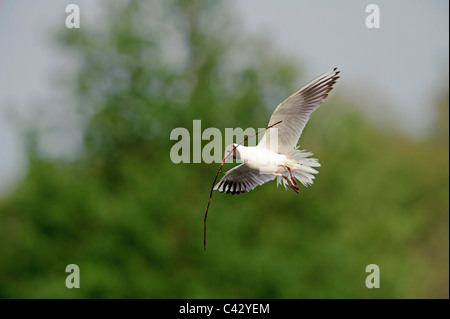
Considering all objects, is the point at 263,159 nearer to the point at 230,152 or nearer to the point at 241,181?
the point at 230,152

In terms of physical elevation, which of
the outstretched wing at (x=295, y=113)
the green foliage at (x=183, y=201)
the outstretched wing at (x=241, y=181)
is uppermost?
the green foliage at (x=183, y=201)

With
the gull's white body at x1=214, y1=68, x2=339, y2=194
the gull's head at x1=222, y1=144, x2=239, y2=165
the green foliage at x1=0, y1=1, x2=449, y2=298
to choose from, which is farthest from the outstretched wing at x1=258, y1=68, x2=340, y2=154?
the green foliage at x1=0, y1=1, x2=449, y2=298

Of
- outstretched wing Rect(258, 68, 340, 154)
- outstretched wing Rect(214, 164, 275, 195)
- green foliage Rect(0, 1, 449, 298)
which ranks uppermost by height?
green foliage Rect(0, 1, 449, 298)

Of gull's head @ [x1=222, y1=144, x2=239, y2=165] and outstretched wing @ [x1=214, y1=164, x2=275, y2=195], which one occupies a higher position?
outstretched wing @ [x1=214, y1=164, x2=275, y2=195]

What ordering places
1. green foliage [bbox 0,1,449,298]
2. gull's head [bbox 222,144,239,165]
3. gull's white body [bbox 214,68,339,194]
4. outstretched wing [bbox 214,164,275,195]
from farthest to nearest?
green foliage [bbox 0,1,449,298] < outstretched wing [bbox 214,164,275,195] < gull's white body [bbox 214,68,339,194] < gull's head [bbox 222,144,239,165]

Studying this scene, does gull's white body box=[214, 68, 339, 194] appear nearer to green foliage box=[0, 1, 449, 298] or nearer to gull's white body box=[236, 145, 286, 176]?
gull's white body box=[236, 145, 286, 176]

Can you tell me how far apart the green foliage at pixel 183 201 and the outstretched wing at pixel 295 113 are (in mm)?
8158

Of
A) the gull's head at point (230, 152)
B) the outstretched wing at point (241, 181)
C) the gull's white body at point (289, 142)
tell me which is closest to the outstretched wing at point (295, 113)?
the gull's white body at point (289, 142)

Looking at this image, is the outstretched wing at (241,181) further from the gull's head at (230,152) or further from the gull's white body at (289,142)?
the gull's head at (230,152)

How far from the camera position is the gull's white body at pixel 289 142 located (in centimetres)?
365

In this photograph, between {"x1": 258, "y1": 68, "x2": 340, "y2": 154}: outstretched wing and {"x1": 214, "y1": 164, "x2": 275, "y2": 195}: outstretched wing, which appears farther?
{"x1": 214, "y1": 164, "x2": 275, "y2": 195}: outstretched wing

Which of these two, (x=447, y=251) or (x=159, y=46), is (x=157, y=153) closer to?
(x=159, y=46)

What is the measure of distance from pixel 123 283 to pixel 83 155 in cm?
306

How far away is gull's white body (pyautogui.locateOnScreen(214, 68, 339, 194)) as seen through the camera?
3648 mm
